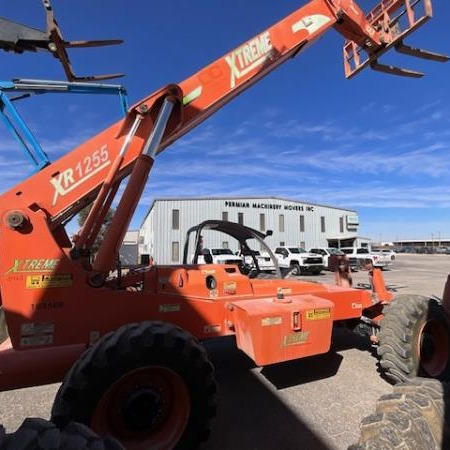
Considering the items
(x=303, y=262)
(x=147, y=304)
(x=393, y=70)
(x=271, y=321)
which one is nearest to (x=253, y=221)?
(x=303, y=262)

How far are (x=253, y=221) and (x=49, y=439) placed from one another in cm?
3792

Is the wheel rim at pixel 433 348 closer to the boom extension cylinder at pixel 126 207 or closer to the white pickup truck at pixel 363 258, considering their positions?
the boom extension cylinder at pixel 126 207

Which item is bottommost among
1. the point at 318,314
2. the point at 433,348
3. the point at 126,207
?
the point at 433,348

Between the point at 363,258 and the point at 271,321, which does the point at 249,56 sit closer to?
the point at 271,321

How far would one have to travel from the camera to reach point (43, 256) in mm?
3426


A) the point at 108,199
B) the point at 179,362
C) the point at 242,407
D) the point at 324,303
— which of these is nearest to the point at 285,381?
the point at 242,407

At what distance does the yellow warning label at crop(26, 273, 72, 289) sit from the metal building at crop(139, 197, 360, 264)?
2969 cm

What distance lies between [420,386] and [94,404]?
2.65m

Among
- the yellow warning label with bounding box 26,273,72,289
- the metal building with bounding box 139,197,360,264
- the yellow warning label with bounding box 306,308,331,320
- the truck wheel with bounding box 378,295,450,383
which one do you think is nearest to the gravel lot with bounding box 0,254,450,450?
the truck wheel with bounding box 378,295,450,383

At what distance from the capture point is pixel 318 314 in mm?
4305

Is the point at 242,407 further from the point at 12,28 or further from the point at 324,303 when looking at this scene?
the point at 12,28

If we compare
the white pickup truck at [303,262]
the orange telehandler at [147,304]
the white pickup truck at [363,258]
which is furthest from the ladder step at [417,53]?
the white pickup truck at [363,258]

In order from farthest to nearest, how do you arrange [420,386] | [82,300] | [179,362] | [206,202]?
[206,202] → [82,300] → [179,362] → [420,386]

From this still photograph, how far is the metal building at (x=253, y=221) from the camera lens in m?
35.7
